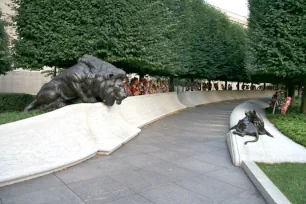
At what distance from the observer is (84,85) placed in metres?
6.91

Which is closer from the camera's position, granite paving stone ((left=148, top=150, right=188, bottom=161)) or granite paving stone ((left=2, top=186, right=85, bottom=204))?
granite paving stone ((left=2, top=186, right=85, bottom=204))

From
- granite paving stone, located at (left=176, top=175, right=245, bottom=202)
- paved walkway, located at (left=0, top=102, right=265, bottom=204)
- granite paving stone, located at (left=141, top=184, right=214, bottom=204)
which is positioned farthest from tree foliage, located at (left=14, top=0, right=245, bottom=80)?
granite paving stone, located at (left=141, top=184, right=214, bottom=204)

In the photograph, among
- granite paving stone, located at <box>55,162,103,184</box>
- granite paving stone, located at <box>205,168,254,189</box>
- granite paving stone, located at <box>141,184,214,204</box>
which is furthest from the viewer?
granite paving stone, located at <box>205,168,254,189</box>

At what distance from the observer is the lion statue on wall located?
6820 mm

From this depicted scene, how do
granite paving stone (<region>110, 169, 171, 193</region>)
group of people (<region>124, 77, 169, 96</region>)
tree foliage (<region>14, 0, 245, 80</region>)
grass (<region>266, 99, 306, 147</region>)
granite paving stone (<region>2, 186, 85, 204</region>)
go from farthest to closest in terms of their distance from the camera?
group of people (<region>124, 77, 169, 96</region>), tree foliage (<region>14, 0, 245, 80</region>), grass (<region>266, 99, 306, 147</region>), granite paving stone (<region>110, 169, 171, 193</region>), granite paving stone (<region>2, 186, 85, 204</region>)

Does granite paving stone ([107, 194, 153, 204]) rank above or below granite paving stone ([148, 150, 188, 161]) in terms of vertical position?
above

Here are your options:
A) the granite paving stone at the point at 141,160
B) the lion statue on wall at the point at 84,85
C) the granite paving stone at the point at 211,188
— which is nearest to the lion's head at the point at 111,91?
the lion statue on wall at the point at 84,85

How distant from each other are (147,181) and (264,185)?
2.06 metres

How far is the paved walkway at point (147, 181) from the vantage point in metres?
3.89

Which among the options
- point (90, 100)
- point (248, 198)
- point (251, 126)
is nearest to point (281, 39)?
point (251, 126)

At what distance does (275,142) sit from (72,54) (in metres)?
7.87

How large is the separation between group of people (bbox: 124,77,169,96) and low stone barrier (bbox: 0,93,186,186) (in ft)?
11.7

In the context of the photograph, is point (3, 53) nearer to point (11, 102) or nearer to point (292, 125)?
point (11, 102)

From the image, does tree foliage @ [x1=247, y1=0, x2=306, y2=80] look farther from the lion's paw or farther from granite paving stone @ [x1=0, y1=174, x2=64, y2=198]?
granite paving stone @ [x1=0, y1=174, x2=64, y2=198]
